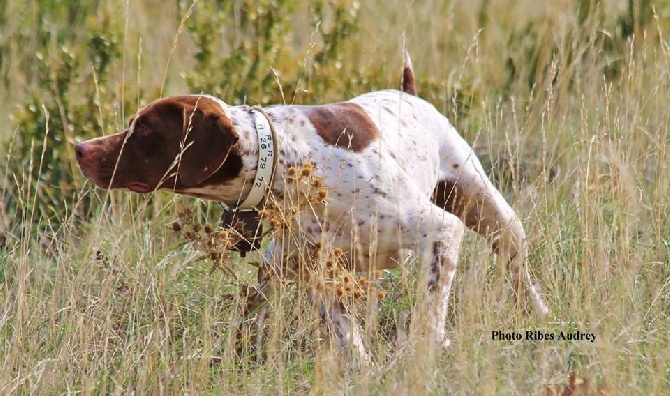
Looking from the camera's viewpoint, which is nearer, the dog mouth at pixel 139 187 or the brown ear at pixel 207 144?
the brown ear at pixel 207 144

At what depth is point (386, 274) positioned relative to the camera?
462cm

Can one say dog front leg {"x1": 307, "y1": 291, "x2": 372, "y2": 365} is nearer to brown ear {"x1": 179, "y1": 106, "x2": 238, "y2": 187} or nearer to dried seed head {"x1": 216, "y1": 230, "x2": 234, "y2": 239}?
dried seed head {"x1": 216, "y1": 230, "x2": 234, "y2": 239}

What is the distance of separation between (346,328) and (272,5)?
102 inches

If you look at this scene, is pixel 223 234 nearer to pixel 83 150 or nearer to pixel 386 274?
pixel 83 150

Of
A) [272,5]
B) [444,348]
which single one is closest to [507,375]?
[444,348]

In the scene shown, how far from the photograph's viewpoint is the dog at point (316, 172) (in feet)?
12.3

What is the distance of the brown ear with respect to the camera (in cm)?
371

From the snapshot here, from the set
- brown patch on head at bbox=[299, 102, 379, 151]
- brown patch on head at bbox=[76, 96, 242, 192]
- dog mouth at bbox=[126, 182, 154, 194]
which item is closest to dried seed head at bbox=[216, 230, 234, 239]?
Result: brown patch on head at bbox=[76, 96, 242, 192]

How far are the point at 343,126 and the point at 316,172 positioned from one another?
0.20m

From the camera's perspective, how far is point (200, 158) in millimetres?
3715

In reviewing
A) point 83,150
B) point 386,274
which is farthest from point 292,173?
point 386,274

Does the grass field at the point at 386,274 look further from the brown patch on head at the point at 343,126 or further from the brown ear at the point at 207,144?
the brown ear at the point at 207,144

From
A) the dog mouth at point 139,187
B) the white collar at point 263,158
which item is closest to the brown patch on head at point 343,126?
the white collar at point 263,158

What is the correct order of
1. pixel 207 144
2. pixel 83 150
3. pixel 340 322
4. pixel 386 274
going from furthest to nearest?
pixel 386 274, pixel 340 322, pixel 83 150, pixel 207 144
